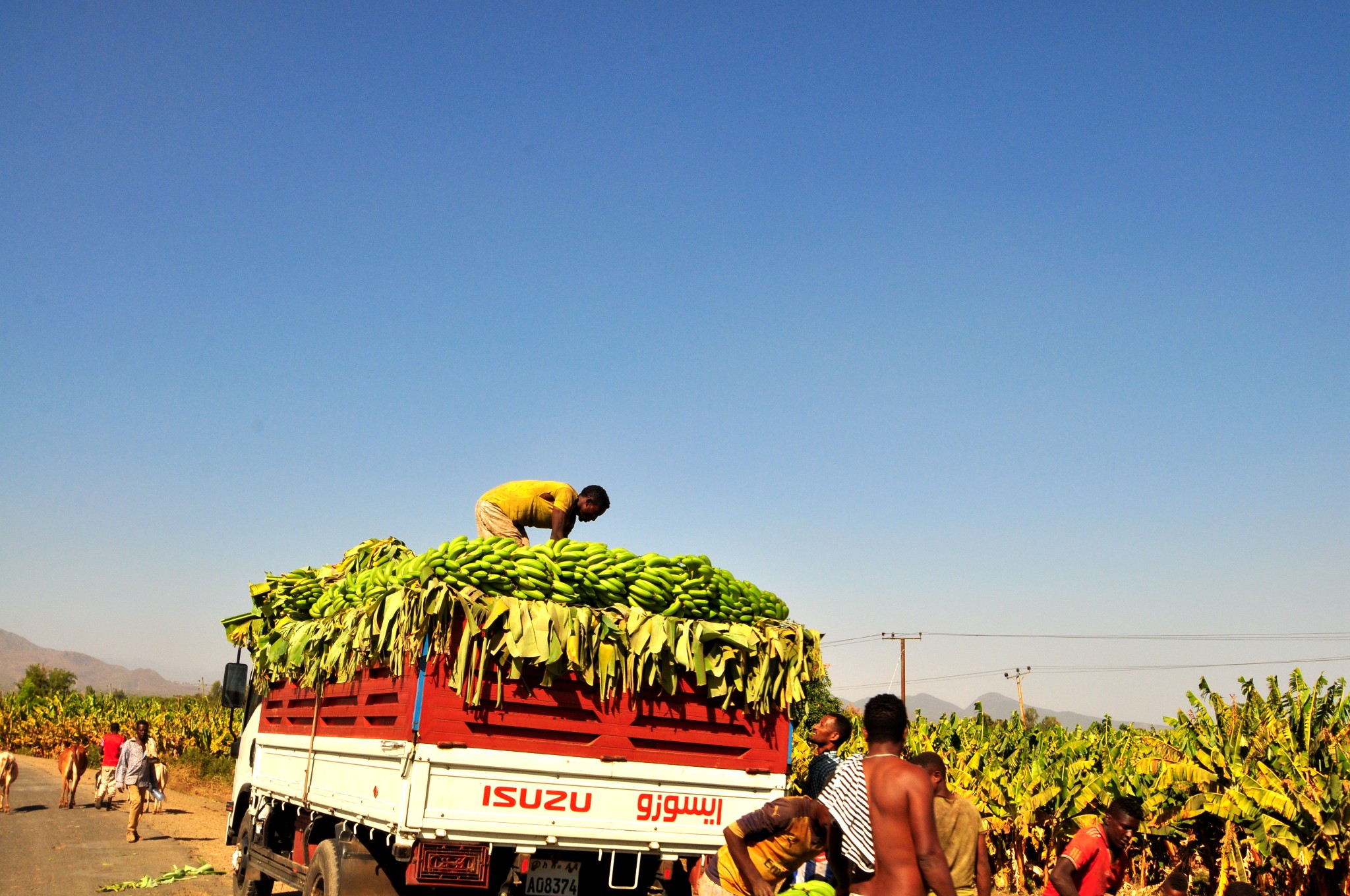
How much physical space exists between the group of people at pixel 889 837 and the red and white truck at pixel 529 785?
3.03 ft

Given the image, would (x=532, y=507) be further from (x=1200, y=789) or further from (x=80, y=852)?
(x=80, y=852)

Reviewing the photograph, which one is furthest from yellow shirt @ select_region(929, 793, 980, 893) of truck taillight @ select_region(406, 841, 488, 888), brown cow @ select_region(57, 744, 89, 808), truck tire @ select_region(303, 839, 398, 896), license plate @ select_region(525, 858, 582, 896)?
brown cow @ select_region(57, 744, 89, 808)

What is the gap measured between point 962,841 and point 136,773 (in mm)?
15235

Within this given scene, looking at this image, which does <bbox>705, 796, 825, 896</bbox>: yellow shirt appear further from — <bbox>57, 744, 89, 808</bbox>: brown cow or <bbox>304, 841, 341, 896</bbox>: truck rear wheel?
<bbox>57, 744, 89, 808</bbox>: brown cow

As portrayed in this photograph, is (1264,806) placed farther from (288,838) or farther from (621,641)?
(288,838)

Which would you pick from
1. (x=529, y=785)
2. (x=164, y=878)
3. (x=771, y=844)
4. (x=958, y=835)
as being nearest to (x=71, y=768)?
(x=164, y=878)

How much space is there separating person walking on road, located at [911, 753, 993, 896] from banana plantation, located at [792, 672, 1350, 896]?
16.2ft

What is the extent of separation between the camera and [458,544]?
246 inches

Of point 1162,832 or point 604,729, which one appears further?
point 1162,832

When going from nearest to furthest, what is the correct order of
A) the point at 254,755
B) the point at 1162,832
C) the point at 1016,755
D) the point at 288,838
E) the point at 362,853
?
the point at 362,853
the point at 288,838
the point at 254,755
the point at 1162,832
the point at 1016,755

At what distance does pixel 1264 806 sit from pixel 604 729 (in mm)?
7802

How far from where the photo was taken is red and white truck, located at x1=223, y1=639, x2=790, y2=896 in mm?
5816

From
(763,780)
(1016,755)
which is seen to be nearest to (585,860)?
(763,780)

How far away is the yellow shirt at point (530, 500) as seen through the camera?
8.68 metres
